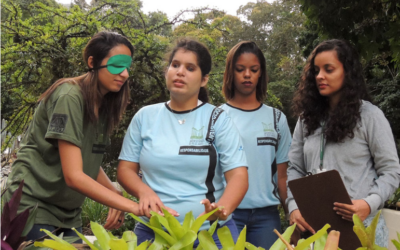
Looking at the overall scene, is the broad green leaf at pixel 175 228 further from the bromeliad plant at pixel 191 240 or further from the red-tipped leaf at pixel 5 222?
the red-tipped leaf at pixel 5 222

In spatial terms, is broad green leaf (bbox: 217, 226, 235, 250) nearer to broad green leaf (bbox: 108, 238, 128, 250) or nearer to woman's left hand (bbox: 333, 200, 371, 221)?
broad green leaf (bbox: 108, 238, 128, 250)

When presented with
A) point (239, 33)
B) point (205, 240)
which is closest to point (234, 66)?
point (205, 240)

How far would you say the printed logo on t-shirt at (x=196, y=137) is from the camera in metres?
1.98

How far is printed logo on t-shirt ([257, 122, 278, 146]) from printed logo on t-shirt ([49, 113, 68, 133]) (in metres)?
1.23

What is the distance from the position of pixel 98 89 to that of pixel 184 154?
616mm

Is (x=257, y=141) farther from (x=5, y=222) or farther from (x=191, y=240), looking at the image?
(x=5, y=222)

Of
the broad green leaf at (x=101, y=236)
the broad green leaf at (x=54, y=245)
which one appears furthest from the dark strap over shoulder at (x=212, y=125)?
the broad green leaf at (x=54, y=245)

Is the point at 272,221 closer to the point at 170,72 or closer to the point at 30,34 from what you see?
the point at 170,72

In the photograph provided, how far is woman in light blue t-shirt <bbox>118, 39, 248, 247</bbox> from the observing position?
75.5 inches

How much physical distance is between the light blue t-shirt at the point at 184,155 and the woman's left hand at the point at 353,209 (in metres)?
0.51

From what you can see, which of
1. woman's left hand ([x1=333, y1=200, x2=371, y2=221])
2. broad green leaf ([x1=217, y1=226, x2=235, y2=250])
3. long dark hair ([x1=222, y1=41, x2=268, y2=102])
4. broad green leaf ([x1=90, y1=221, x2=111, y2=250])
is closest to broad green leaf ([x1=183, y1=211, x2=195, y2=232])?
broad green leaf ([x1=217, y1=226, x2=235, y2=250])

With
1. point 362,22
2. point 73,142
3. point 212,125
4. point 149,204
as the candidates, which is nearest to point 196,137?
point 212,125

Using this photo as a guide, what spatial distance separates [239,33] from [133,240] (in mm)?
31771

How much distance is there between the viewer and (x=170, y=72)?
216 centimetres
